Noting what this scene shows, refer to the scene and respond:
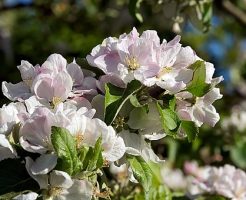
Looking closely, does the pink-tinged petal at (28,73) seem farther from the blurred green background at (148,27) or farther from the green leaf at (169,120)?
the blurred green background at (148,27)

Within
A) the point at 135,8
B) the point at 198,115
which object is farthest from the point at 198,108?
the point at 135,8

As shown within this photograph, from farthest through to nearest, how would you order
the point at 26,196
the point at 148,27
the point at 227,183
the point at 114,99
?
the point at 148,27 → the point at 227,183 → the point at 114,99 → the point at 26,196

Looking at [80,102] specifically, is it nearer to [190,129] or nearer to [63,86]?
[63,86]

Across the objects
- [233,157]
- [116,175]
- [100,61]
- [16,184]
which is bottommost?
[233,157]

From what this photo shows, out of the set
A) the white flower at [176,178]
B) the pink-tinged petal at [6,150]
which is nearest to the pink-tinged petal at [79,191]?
the pink-tinged petal at [6,150]

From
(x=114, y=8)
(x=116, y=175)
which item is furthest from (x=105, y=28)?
(x=116, y=175)

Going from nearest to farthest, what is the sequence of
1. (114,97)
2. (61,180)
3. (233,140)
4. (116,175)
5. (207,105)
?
1. (61,180)
2. (114,97)
3. (207,105)
4. (116,175)
5. (233,140)

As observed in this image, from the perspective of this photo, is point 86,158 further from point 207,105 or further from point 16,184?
point 207,105
